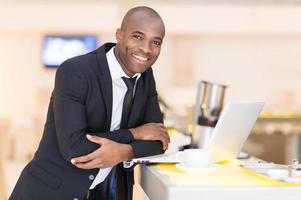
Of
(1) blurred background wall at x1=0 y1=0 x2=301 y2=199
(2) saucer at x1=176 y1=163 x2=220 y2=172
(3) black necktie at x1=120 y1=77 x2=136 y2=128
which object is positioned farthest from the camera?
(1) blurred background wall at x1=0 y1=0 x2=301 y2=199

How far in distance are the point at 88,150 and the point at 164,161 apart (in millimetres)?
305

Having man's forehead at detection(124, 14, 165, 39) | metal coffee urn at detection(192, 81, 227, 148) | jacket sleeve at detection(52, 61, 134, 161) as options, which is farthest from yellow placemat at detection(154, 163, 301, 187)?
metal coffee urn at detection(192, 81, 227, 148)

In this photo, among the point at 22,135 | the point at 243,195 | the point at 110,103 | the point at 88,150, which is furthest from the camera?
the point at 22,135

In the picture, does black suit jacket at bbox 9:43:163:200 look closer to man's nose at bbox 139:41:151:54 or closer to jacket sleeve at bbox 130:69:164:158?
jacket sleeve at bbox 130:69:164:158

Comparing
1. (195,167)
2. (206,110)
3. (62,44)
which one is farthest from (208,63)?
(195,167)

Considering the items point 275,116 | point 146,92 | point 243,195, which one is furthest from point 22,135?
point 243,195

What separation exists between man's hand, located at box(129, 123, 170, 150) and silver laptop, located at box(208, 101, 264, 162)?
171 millimetres

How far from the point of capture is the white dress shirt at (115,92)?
1.83m

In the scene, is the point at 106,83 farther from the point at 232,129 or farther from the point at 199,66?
the point at 199,66

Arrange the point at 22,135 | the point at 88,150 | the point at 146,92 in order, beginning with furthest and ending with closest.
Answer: the point at 22,135 → the point at 146,92 → the point at 88,150

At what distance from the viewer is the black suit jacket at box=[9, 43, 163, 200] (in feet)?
5.59

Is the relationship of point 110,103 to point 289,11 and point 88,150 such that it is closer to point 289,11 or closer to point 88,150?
point 88,150

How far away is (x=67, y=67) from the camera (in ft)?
5.75

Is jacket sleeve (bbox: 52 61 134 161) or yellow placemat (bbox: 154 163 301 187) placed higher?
jacket sleeve (bbox: 52 61 134 161)
